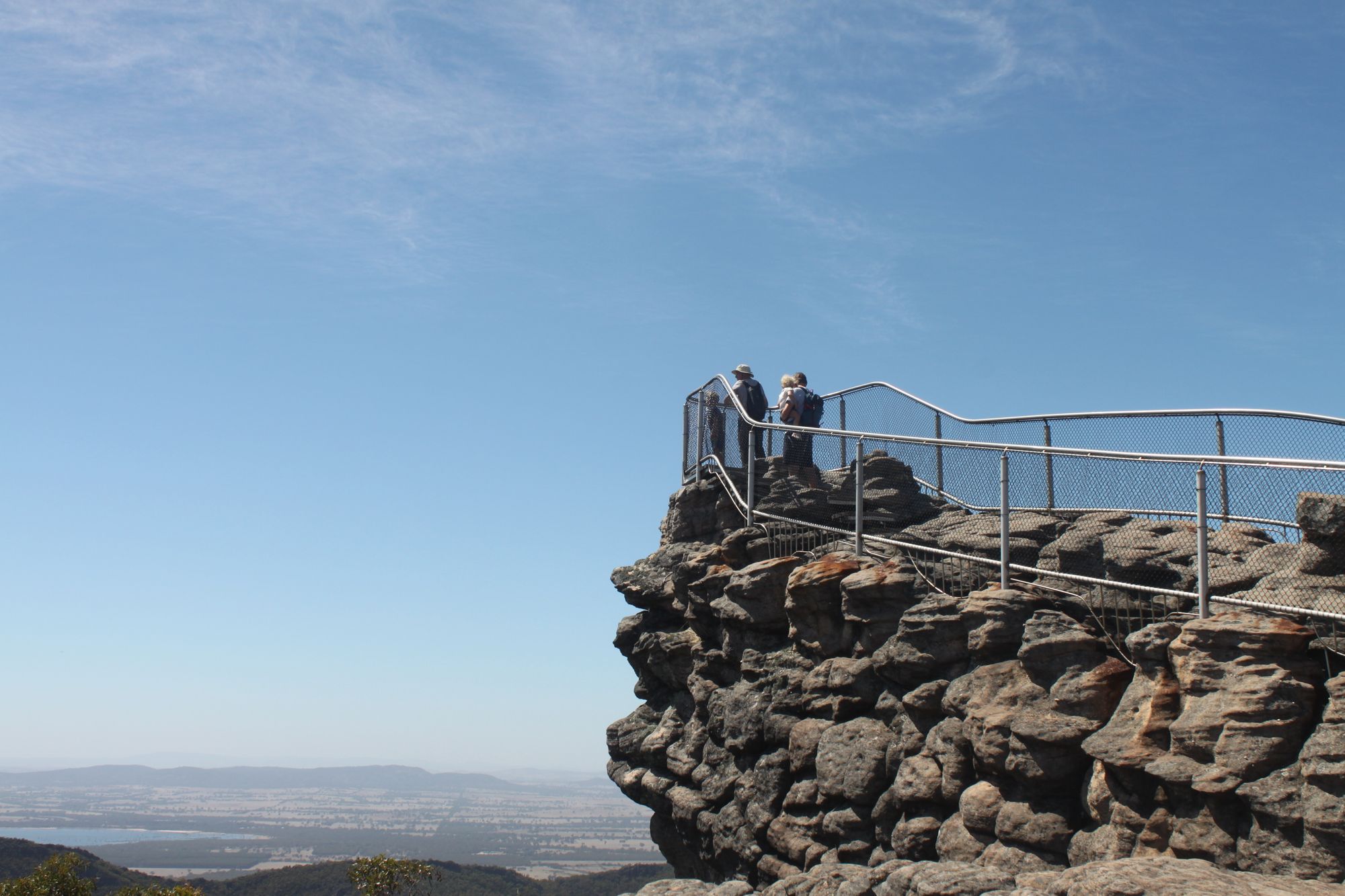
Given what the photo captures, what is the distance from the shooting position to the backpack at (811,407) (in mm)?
21438

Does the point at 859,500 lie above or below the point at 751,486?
below

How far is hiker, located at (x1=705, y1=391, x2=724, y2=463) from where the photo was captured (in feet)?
71.3

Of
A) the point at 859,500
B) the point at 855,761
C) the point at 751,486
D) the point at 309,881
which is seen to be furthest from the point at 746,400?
the point at 309,881

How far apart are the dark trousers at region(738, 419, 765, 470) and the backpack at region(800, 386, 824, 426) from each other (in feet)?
4.02

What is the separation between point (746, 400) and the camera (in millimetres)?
22016

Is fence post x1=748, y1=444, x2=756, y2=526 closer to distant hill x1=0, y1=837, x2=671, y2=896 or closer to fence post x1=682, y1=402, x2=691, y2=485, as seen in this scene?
fence post x1=682, y1=402, x2=691, y2=485

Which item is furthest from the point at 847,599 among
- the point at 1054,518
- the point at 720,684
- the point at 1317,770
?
the point at 1317,770

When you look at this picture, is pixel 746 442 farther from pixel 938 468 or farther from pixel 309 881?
pixel 309 881

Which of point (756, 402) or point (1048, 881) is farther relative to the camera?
point (756, 402)

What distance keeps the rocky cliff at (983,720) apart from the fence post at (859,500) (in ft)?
0.88

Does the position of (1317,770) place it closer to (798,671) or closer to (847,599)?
(847,599)

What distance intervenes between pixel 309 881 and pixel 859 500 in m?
95.8

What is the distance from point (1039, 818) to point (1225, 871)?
244cm

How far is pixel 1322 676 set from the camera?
1031 cm
